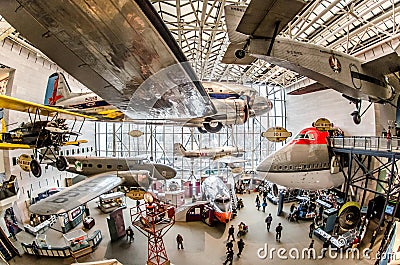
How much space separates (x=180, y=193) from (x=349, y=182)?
8.61 meters

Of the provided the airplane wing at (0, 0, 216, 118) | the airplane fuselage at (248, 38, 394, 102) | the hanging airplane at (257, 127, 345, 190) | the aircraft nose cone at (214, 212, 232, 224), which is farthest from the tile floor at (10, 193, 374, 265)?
the airplane wing at (0, 0, 216, 118)

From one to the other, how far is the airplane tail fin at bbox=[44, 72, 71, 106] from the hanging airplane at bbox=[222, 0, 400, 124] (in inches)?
402

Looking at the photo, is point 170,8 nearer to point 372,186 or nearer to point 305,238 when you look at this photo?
point 305,238

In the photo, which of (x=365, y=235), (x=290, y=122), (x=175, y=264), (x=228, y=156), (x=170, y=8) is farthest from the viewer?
(x=290, y=122)

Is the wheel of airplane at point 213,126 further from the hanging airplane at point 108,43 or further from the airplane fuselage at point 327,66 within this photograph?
the hanging airplane at point 108,43

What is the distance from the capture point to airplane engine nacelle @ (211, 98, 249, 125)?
28.9ft

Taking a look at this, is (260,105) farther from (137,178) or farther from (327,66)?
(137,178)

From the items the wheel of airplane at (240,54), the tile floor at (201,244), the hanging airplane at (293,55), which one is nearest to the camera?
the hanging airplane at (293,55)

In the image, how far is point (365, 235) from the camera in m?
10.9

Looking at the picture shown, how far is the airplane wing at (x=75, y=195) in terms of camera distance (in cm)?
832

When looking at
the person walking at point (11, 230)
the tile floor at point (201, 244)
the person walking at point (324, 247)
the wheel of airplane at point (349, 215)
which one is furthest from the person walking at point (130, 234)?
the wheel of airplane at point (349, 215)

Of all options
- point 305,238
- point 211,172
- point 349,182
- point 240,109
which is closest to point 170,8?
point 240,109

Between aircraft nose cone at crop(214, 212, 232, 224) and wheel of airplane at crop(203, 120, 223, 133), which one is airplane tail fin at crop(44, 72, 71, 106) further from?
aircraft nose cone at crop(214, 212, 232, 224)

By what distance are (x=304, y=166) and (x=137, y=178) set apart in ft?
27.3
